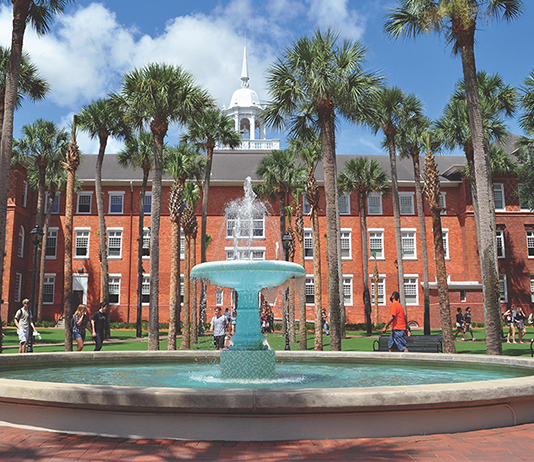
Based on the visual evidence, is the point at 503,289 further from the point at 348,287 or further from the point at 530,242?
the point at 348,287

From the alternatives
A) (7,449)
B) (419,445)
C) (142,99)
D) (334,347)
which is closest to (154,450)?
(7,449)

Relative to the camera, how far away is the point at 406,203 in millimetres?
45000

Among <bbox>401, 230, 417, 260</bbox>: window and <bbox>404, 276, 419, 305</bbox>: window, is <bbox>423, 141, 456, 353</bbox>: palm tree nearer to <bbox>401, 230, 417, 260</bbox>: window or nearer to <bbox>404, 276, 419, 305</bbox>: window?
<bbox>404, 276, 419, 305</bbox>: window

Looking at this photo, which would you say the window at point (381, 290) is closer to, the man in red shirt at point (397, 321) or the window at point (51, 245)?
the window at point (51, 245)

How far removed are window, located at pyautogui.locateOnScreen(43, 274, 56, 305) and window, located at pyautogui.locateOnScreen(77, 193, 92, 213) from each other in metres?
6.09

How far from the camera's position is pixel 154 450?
4770mm

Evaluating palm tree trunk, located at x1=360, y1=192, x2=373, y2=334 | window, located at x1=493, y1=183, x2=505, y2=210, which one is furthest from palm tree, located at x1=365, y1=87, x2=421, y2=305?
window, located at x1=493, y1=183, x2=505, y2=210

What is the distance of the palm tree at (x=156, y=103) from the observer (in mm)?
18625

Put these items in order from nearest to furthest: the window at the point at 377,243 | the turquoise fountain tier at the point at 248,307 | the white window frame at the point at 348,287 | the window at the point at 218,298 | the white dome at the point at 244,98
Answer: the turquoise fountain tier at the point at 248,307 < the window at the point at 218,298 < the white window frame at the point at 348,287 < the window at the point at 377,243 < the white dome at the point at 244,98

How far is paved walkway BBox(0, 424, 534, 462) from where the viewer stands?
4.53 metres

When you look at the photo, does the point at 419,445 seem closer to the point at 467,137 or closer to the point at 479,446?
the point at 479,446

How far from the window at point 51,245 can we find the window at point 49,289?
1.80 m

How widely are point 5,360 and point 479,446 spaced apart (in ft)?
28.3

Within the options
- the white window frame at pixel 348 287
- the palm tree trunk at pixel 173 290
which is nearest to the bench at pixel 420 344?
the palm tree trunk at pixel 173 290
